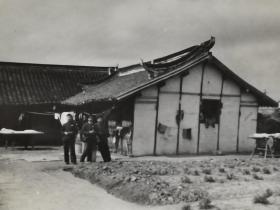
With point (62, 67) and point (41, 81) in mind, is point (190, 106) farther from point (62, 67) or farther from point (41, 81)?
point (62, 67)

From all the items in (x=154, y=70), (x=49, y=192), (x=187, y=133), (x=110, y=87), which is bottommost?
(x=49, y=192)

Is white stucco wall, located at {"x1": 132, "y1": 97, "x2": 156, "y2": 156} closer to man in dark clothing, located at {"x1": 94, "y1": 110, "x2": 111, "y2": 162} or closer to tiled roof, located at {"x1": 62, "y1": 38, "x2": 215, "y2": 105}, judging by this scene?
tiled roof, located at {"x1": 62, "y1": 38, "x2": 215, "y2": 105}

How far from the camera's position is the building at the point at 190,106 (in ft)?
57.8

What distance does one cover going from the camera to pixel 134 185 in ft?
32.6

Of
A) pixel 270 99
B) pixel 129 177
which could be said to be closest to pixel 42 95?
pixel 270 99

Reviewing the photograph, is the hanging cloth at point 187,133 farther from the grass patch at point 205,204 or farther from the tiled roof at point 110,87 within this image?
the grass patch at point 205,204

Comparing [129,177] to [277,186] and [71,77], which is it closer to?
[277,186]

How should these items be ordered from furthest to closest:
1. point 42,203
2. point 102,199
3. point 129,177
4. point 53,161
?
1. point 53,161
2. point 129,177
3. point 102,199
4. point 42,203

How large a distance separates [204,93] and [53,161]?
7.45 m

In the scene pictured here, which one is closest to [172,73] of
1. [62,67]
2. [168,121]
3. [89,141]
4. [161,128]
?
[168,121]

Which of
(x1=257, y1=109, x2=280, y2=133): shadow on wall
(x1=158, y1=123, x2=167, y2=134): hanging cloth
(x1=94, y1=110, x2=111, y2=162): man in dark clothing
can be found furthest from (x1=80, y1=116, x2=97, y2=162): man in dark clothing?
(x1=257, y1=109, x2=280, y2=133): shadow on wall

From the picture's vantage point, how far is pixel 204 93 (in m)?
19.0

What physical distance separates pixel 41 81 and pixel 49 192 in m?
16.4

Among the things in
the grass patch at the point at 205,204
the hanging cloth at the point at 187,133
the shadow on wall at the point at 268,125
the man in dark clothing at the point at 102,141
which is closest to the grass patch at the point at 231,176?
the grass patch at the point at 205,204
